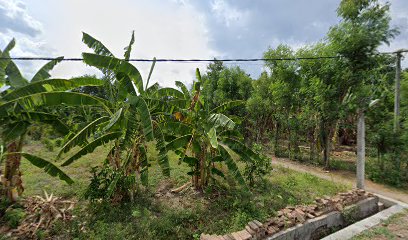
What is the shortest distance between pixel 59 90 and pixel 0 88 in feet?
4.80

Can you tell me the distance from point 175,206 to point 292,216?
2.53 metres

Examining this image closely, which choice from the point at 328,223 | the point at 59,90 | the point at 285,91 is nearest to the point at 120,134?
the point at 59,90

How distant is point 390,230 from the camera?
4656 millimetres

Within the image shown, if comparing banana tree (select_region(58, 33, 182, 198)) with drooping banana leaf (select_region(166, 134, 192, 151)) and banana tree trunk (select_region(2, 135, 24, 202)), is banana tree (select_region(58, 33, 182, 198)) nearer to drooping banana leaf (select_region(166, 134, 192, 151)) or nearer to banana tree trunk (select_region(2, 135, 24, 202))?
drooping banana leaf (select_region(166, 134, 192, 151))

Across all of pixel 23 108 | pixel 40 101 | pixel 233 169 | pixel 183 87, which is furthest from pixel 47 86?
pixel 233 169

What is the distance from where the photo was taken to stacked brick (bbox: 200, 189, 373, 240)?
3.80m

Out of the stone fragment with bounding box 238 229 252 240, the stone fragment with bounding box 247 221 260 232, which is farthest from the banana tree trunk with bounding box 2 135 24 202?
the stone fragment with bounding box 247 221 260 232

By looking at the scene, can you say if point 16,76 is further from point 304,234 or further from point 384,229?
point 384,229

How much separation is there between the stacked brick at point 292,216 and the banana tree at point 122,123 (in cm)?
176

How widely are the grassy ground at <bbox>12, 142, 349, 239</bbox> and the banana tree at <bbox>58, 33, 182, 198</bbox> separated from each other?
57 centimetres

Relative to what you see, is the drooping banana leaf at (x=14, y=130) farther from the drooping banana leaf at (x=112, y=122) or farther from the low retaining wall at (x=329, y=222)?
the low retaining wall at (x=329, y=222)

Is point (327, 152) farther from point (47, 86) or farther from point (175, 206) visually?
point (47, 86)

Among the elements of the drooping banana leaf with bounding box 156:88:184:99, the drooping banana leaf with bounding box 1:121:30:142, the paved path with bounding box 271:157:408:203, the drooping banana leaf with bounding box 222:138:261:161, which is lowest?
the paved path with bounding box 271:157:408:203

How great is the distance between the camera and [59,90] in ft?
13.3
